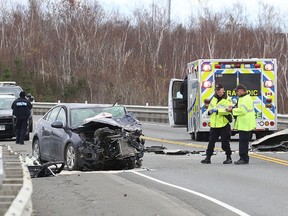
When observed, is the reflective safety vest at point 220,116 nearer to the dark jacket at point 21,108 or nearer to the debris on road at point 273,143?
the debris on road at point 273,143

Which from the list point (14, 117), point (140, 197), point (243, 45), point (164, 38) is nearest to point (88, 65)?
point (164, 38)

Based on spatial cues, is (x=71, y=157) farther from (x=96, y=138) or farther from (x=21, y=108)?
(x=21, y=108)

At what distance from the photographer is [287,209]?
30.1 feet

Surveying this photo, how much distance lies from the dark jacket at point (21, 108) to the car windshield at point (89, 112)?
7217 mm

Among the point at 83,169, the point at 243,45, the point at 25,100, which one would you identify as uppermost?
the point at 243,45

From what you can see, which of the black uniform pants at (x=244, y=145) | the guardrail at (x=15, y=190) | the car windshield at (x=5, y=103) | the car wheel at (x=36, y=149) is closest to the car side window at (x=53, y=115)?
the car wheel at (x=36, y=149)

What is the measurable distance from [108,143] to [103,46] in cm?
6124

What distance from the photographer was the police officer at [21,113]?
21.7m

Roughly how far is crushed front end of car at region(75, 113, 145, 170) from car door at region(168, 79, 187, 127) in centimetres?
1000

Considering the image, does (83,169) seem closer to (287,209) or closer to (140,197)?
(140,197)

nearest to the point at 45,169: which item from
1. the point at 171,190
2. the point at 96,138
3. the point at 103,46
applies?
the point at 96,138

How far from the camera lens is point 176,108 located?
24328 millimetres

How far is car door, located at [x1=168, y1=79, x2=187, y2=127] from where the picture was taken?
24094 mm

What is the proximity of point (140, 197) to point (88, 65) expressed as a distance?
60.6m
